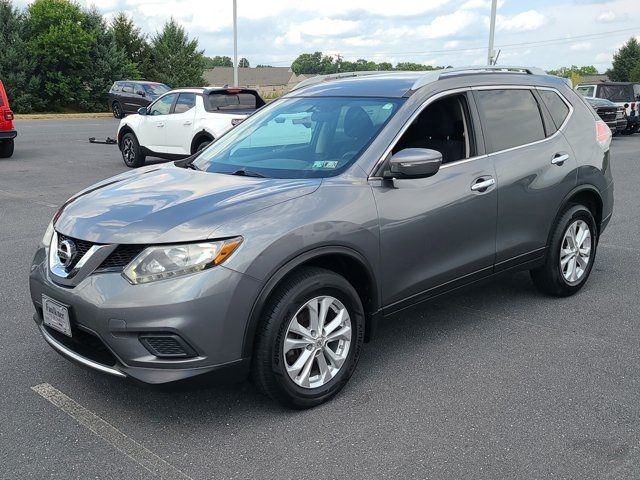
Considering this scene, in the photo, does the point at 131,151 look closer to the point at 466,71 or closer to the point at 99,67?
the point at 466,71

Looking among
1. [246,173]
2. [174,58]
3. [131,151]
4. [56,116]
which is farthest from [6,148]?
[174,58]

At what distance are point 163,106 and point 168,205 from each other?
10912mm

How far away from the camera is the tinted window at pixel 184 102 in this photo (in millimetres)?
13266

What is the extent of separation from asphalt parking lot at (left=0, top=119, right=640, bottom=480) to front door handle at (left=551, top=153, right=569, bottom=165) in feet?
3.76

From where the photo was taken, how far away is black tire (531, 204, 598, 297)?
515cm

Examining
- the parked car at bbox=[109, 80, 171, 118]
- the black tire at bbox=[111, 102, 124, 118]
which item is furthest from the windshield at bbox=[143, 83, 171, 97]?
the black tire at bbox=[111, 102, 124, 118]

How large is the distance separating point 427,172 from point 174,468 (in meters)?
2.04

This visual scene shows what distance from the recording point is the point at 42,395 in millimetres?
3717

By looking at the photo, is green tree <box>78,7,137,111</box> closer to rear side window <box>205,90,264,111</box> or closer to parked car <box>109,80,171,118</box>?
parked car <box>109,80,171,118</box>

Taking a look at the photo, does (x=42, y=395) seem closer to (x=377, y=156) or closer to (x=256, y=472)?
(x=256, y=472)

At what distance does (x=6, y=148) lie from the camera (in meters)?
15.3

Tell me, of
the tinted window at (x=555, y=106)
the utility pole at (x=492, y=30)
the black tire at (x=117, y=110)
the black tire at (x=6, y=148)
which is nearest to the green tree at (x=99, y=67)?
the black tire at (x=117, y=110)

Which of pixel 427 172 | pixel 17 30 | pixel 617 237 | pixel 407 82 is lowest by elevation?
pixel 617 237

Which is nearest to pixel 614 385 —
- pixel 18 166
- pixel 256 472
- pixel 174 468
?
pixel 256 472
